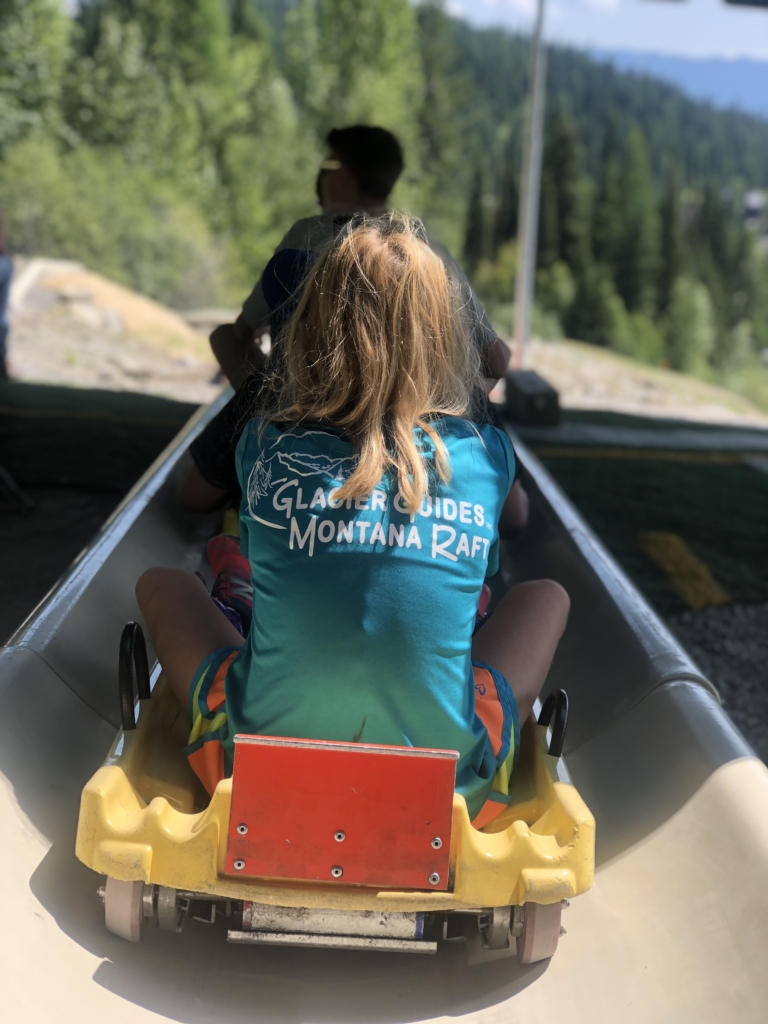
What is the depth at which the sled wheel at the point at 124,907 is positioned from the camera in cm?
149

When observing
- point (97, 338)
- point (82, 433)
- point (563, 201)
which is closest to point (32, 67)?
point (97, 338)

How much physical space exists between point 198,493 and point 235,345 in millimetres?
472

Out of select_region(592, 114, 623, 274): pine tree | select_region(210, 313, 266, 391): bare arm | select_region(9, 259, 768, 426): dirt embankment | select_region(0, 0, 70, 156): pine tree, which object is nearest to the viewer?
select_region(210, 313, 266, 391): bare arm

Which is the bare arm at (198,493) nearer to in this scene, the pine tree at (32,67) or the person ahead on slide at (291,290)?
the person ahead on slide at (291,290)

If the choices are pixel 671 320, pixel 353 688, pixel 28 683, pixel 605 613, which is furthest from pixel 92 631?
pixel 671 320

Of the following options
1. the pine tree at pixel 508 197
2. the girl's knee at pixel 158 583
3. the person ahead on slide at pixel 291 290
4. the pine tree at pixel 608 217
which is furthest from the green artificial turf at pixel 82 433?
the pine tree at pixel 608 217

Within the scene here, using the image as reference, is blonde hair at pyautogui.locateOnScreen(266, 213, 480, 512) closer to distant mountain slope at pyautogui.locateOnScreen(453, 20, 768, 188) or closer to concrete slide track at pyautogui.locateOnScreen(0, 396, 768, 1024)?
concrete slide track at pyautogui.locateOnScreen(0, 396, 768, 1024)

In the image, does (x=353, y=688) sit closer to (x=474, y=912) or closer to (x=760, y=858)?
(x=474, y=912)

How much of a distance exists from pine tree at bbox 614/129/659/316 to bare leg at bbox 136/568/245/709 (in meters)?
52.1

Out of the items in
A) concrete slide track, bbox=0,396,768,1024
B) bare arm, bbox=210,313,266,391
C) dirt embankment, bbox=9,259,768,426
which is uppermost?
bare arm, bbox=210,313,266,391

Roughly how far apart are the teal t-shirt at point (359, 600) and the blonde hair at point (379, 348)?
4 centimetres

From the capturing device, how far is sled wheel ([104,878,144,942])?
4.90ft

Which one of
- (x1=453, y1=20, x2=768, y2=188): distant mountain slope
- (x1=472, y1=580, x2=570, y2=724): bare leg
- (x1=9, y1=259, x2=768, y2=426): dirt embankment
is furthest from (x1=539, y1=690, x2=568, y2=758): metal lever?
(x1=453, y1=20, x2=768, y2=188): distant mountain slope

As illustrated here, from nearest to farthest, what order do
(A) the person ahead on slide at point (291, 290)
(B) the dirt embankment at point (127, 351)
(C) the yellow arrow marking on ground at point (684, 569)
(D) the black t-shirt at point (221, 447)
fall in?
(A) the person ahead on slide at point (291, 290), (D) the black t-shirt at point (221, 447), (C) the yellow arrow marking on ground at point (684, 569), (B) the dirt embankment at point (127, 351)
